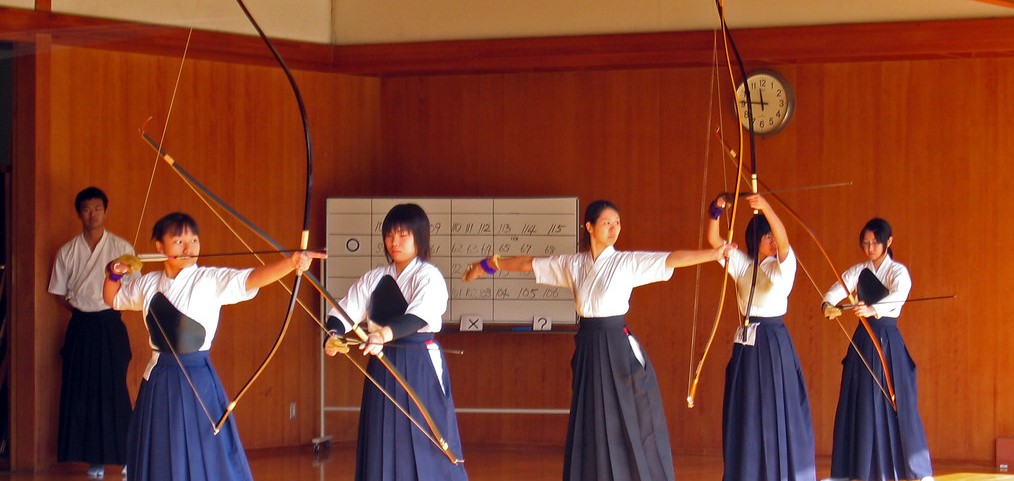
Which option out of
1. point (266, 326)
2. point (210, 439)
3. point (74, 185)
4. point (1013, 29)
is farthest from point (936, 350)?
point (74, 185)

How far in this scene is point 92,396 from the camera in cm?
539

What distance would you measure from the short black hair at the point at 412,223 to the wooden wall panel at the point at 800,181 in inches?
99.3

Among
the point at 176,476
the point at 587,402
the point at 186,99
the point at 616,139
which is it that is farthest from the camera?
the point at 616,139

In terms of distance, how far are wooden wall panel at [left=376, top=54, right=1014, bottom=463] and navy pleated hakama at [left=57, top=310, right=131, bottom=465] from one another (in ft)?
→ 6.24

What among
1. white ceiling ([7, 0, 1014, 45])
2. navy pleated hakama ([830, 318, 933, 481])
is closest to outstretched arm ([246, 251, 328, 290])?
white ceiling ([7, 0, 1014, 45])

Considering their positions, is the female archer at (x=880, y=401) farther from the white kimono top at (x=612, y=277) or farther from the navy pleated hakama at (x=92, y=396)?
the navy pleated hakama at (x=92, y=396)

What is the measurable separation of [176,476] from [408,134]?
3.34 metres

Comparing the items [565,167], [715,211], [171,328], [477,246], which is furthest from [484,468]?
[171,328]

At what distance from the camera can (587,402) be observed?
4.11 metres

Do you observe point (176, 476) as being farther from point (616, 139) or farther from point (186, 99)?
point (616, 139)

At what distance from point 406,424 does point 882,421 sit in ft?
8.18

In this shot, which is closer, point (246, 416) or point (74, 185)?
point (74, 185)

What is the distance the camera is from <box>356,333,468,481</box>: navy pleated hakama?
3.77 metres

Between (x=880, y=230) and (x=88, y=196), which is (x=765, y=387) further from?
(x=88, y=196)
